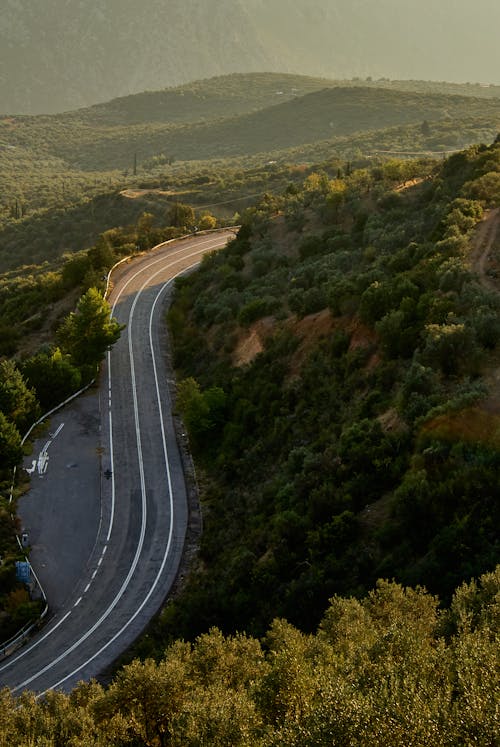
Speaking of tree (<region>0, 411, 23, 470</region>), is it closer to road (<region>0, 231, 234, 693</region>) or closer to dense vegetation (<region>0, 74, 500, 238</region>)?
road (<region>0, 231, 234, 693</region>)

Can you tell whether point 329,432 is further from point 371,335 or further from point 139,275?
point 139,275

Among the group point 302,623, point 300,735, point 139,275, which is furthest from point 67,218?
point 300,735

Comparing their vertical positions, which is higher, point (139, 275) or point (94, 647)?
point (139, 275)

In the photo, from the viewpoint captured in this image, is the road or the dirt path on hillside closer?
the road

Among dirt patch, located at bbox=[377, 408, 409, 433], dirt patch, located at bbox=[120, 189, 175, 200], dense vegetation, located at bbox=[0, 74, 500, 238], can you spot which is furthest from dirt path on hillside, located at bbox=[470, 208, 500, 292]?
dirt patch, located at bbox=[120, 189, 175, 200]

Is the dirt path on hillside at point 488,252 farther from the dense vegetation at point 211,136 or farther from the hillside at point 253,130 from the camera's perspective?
the hillside at point 253,130

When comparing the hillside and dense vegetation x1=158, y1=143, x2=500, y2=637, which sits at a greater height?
the hillside
